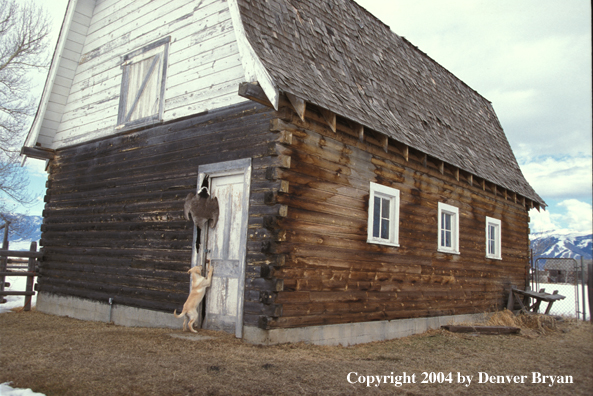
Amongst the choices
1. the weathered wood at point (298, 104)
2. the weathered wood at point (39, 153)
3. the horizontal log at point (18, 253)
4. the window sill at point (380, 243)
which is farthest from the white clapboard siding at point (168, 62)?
the window sill at point (380, 243)

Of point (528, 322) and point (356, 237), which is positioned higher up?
point (356, 237)

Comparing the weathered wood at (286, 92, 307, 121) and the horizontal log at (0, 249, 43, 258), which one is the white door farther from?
the horizontal log at (0, 249, 43, 258)

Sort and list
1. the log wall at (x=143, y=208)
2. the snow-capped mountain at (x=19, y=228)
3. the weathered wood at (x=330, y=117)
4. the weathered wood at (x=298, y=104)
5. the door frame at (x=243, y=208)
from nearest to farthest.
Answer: the weathered wood at (x=298, y=104) → the door frame at (x=243, y=208) → the log wall at (x=143, y=208) → the weathered wood at (x=330, y=117) → the snow-capped mountain at (x=19, y=228)

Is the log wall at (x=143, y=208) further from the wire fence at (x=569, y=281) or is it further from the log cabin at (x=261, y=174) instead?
the wire fence at (x=569, y=281)

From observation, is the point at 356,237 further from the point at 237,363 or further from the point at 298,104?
the point at 237,363

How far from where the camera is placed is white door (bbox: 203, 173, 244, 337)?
7.46 meters

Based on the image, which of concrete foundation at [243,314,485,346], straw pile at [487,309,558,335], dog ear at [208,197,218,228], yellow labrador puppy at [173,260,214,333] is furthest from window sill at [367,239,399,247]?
straw pile at [487,309,558,335]

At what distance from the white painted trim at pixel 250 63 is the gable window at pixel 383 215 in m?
2.98

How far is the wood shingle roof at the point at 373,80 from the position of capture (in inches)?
297

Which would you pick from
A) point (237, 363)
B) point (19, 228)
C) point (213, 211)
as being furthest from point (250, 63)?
point (19, 228)

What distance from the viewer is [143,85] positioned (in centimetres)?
976

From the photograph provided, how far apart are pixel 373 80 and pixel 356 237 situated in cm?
364

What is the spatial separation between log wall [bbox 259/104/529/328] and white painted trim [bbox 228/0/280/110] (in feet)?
1.88

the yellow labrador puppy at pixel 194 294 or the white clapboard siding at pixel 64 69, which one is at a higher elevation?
the white clapboard siding at pixel 64 69
